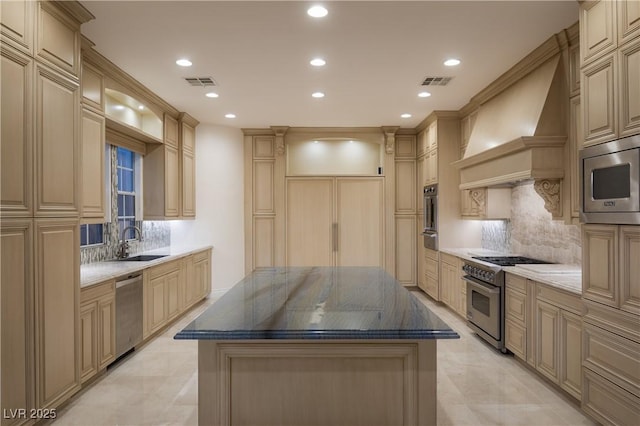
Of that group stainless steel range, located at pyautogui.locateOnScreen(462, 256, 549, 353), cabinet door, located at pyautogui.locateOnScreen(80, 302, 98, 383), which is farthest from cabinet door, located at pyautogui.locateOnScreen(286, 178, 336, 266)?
cabinet door, located at pyautogui.locateOnScreen(80, 302, 98, 383)

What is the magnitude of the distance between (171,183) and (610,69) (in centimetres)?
504

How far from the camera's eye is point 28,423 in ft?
7.95

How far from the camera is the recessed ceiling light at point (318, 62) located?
12.5 ft

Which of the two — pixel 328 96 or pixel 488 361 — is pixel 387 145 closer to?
pixel 328 96

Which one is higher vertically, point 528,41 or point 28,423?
point 528,41

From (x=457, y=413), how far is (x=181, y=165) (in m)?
4.88

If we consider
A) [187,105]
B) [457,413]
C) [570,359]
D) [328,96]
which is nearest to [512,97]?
[328,96]

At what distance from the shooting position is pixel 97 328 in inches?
129

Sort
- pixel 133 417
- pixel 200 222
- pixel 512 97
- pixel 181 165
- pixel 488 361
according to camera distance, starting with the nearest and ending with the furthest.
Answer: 1. pixel 133 417
2. pixel 488 361
3. pixel 512 97
4. pixel 181 165
5. pixel 200 222

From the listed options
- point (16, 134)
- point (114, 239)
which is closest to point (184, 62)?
point (16, 134)

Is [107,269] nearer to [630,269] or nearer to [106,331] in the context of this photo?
[106,331]

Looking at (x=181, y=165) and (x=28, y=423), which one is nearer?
(x=28, y=423)

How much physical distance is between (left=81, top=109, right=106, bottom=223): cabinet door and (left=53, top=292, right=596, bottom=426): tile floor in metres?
1.42

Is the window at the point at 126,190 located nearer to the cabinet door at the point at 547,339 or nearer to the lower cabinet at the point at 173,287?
the lower cabinet at the point at 173,287
